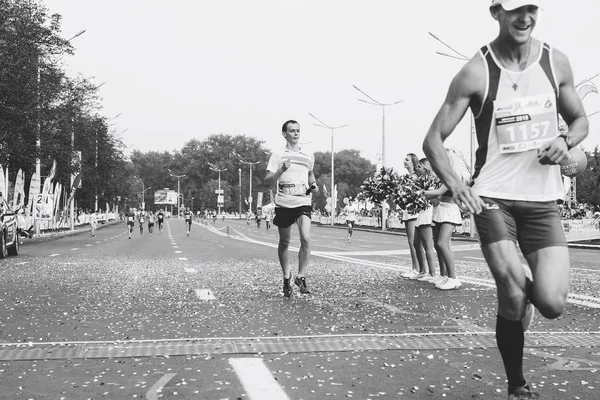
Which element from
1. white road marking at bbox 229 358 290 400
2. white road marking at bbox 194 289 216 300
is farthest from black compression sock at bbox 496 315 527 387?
white road marking at bbox 194 289 216 300

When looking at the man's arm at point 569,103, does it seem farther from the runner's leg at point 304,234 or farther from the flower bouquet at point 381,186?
the flower bouquet at point 381,186

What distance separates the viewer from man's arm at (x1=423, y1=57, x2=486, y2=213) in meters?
4.00

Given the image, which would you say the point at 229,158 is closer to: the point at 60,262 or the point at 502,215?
the point at 60,262

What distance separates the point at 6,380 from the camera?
466cm

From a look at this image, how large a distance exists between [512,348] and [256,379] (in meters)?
1.51

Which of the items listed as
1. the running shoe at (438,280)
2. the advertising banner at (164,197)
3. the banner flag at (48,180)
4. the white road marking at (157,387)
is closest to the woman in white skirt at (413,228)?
the running shoe at (438,280)

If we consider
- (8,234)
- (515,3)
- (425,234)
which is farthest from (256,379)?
(8,234)

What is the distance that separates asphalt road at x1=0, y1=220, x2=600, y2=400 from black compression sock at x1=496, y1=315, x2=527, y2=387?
34 cm

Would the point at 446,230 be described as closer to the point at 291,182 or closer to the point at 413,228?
the point at 413,228

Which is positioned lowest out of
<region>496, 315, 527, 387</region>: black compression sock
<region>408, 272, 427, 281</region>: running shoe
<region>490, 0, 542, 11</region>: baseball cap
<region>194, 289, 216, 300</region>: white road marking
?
<region>194, 289, 216, 300</region>: white road marking

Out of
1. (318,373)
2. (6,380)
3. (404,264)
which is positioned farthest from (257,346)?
(404,264)

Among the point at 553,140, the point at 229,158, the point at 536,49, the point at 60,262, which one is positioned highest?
the point at 229,158

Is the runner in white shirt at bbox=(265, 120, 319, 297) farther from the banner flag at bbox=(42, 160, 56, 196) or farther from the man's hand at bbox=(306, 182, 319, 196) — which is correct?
the banner flag at bbox=(42, 160, 56, 196)

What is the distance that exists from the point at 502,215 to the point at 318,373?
5.11 ft
